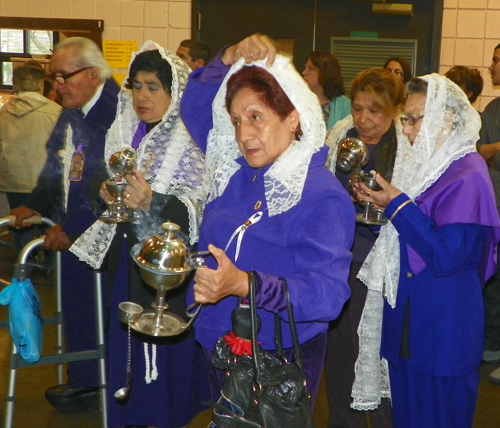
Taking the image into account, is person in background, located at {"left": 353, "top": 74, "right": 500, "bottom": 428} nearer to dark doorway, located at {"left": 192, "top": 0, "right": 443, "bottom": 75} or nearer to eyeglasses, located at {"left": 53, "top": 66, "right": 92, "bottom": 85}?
eyeglasses, located at {"left": 53, "top": 66, "right": 92, "bottom": 85}

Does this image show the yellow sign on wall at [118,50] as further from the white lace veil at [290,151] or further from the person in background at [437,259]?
the white lace veil at [290,151]

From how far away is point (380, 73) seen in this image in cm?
365

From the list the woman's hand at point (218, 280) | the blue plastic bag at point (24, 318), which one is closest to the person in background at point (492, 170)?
the blue plastic bag at point (24, 318)

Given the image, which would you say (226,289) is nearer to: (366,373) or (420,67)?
(366,373)

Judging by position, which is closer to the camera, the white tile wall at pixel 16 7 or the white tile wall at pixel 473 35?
the white tile wall at pixel 473 35

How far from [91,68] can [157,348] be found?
145 centimetres

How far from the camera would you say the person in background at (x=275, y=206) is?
2.05 m

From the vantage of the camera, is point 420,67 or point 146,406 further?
point 420,67

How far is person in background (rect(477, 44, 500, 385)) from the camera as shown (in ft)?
15.5

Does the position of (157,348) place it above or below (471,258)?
below

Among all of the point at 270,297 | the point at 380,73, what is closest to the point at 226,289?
the point at 270,297

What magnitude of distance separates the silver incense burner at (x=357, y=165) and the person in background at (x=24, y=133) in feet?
10.7

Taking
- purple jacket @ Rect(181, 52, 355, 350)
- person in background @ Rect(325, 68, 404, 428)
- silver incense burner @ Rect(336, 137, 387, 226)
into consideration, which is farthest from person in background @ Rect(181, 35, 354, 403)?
person in background @ Rect(325, 68, 404, 428)

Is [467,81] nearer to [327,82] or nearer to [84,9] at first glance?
[327,82]
